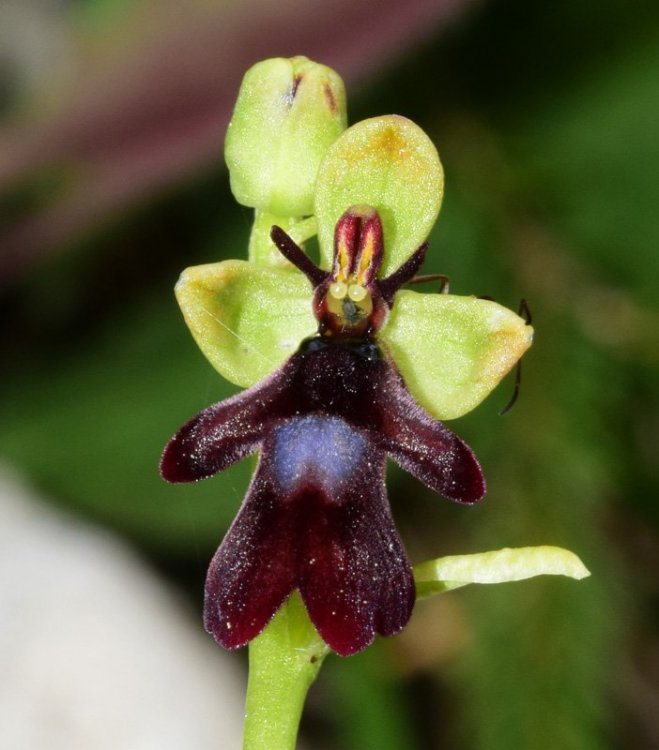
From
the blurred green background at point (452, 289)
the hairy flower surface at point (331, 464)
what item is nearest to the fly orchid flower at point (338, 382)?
the hairy flower surface at point (331, 464)

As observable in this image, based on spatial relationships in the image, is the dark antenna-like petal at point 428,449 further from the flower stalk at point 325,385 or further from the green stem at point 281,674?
the green stem at point 281,674

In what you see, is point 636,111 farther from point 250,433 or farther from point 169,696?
point 250,433

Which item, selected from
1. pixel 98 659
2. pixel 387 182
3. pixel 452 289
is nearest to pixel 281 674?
pixel 387 182

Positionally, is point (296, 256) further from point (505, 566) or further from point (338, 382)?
point (505, 566)

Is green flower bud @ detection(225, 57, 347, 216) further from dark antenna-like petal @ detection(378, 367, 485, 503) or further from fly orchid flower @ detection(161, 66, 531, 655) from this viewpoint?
dark antenna-like petal @ detection(378, 367, 485, 503)

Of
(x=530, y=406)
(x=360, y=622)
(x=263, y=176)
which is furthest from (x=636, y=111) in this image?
(x=360, y=622)

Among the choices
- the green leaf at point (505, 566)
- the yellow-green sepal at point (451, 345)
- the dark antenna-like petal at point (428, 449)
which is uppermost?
the yellow-green sepal at point (451, 345)
